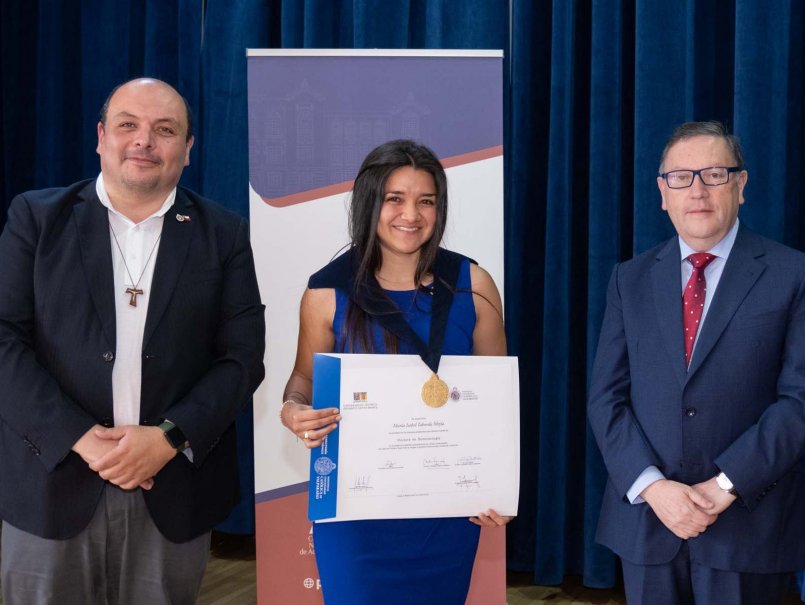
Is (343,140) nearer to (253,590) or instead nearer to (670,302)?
(670,302)

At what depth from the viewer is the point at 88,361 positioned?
1.92 meters

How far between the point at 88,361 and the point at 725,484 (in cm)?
154

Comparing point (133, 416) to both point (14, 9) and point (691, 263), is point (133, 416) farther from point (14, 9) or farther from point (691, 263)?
point (14, 9)

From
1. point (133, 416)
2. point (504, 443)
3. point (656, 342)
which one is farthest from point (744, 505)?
point (133, 416)

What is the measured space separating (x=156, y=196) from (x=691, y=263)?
1.40 m

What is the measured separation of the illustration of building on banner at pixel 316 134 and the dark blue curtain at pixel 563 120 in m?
0.85

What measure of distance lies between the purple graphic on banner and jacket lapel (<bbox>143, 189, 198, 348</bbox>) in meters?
1.26

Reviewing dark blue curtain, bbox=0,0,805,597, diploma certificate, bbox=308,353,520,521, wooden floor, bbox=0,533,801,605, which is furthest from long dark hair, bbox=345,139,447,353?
wooden floor, bbox=0,533,801,605

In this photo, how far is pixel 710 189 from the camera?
202cm

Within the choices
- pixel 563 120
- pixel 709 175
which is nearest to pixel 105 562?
pixel 709 175

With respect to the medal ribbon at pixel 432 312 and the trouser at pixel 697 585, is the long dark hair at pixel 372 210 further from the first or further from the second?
the trouser at pixel 697 585

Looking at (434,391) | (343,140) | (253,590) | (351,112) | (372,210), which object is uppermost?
(351,112)
